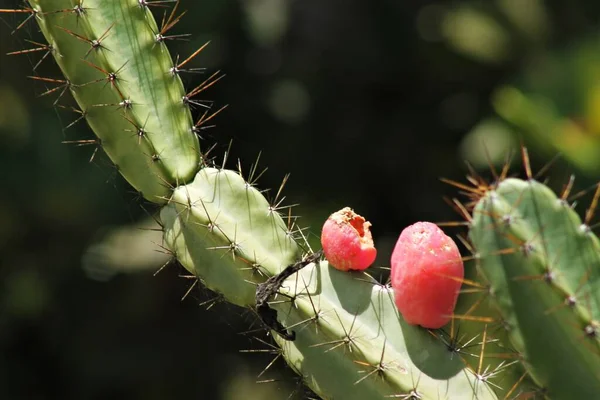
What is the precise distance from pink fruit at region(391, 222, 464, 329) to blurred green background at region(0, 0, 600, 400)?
6.89ft

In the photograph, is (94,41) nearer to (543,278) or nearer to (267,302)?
(267,302)

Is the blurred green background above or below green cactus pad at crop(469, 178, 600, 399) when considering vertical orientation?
below

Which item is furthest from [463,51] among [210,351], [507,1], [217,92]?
[210,351]

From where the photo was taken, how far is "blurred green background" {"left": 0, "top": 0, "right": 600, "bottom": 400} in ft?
16.0

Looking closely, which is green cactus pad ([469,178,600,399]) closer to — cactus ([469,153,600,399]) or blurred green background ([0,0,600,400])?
cactus ([469,153,600,399])

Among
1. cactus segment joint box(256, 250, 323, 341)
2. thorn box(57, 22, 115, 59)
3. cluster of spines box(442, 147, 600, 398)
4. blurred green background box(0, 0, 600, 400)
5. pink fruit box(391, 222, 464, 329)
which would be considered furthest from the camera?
blurred green background box(0, 0, 600, 400)

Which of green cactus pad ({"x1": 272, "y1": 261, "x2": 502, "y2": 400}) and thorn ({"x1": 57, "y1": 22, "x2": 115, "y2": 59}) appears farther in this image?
thorn ({"x1": 57, "y1": 22, "x2": 115, "y2": 59})

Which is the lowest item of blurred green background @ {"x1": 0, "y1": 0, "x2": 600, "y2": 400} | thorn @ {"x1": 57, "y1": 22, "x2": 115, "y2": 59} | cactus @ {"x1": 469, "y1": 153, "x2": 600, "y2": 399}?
blurred green background @ {"x1": 0, "y1": 0, "x2": 600, "y2": 400}

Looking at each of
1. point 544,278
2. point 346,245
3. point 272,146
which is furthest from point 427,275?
point 272,146

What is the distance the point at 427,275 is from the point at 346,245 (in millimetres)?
164

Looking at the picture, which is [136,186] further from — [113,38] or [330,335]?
[330,335]

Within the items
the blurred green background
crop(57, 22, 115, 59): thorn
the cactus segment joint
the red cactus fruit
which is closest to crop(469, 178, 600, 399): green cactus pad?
the red cactus fruit

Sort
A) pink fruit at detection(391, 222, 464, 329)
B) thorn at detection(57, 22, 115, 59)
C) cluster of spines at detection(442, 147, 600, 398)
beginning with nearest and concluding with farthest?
cluster of spines at detection(442, 147, 600, 398), pink fruit at detection(391, 222, 464, 329), thorn at detection(57, 22, 115, 59)

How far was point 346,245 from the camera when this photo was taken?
5.80ft
